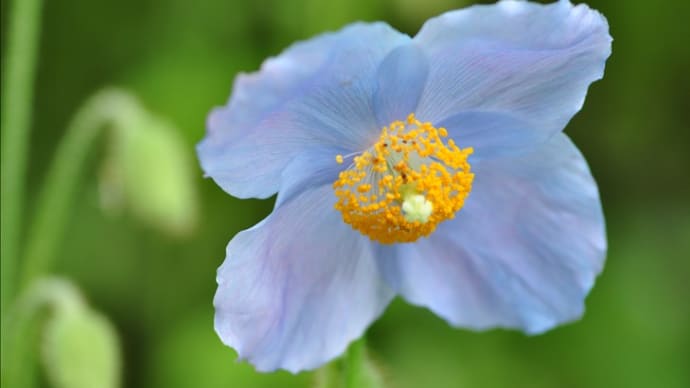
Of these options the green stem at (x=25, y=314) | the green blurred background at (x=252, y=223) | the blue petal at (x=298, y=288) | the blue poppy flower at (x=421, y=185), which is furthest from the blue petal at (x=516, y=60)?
the green blurred background at (x=252, y=223)

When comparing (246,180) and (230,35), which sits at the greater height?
(246,180)

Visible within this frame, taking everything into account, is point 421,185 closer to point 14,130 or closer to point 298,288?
point 298,288

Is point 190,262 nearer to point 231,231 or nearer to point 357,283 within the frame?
point 231,231

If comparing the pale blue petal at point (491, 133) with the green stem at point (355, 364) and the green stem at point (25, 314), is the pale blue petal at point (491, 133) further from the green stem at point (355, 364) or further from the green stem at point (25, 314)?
the green stem at point (25, 314)

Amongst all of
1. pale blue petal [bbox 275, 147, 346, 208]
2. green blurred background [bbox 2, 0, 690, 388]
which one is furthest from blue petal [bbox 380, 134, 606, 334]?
green blurred background [bbox 2, 0, 690, 388]

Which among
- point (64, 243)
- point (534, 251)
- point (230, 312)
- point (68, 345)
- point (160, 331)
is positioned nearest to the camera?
point (230, 312)

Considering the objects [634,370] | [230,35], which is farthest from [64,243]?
[634,370]

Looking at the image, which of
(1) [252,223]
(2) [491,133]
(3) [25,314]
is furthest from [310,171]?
(1) [252,223]
